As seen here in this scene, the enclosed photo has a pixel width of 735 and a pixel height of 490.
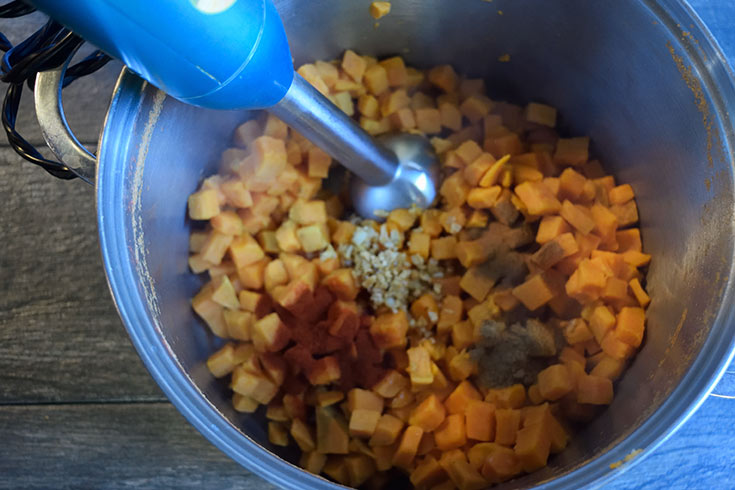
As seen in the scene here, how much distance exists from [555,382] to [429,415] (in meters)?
0.20

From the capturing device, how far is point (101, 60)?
0.80 m

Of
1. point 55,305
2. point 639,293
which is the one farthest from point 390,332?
point 55,305

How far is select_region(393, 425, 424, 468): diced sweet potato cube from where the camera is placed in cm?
94

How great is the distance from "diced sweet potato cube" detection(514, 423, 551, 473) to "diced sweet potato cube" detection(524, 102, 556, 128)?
1.87 feet

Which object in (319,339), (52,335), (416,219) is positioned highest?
(416,219)

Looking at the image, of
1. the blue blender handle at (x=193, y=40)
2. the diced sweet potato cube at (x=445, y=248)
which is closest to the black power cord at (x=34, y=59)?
the blue blender handle at (x=193, y=40)

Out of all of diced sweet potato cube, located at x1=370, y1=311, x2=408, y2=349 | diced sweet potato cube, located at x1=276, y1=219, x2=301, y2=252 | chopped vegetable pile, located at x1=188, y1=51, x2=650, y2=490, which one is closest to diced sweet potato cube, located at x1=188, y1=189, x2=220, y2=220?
chopped vegetable pile, located at x1=188, y1=51, x2=650, y2=490

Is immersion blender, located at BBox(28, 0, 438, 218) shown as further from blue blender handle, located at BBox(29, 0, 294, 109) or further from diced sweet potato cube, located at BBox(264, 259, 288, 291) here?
diced sweet potato cube, located at BBox(264, 259, 288, 291)

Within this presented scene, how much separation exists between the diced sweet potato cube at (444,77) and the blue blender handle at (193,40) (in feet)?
1.70

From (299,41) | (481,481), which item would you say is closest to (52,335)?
(299,41)

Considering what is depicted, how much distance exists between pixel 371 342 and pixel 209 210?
1.16ft

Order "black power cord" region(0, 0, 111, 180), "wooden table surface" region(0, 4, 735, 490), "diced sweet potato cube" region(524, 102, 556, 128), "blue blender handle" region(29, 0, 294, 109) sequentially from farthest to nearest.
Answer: "diced sweet potato cube" region(524, 102, 556, 128) < "wooden table surface" region(0, 4, 735, 490) < "black power cord" region(0, 0, 111, 180) < "blue blender handle" region(29, 0, 294, 109)

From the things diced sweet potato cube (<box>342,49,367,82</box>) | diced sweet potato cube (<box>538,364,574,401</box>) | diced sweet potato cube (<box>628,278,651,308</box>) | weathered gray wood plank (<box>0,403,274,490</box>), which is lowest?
weathered gray wood plank (<box>0,403,274,490</box>)

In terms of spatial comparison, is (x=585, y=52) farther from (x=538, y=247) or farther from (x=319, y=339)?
(x=319, y=339)
